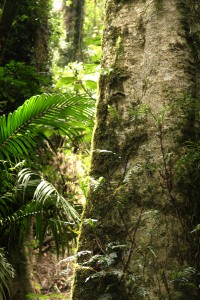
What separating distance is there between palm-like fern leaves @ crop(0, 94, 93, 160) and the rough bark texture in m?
0.87

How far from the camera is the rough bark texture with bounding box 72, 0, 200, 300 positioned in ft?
5.54

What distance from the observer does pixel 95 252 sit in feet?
6.14

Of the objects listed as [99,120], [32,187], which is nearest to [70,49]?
[32,187]

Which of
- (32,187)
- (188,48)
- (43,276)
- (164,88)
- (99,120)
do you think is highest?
(188,48)

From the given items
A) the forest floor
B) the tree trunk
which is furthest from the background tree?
the forest floor

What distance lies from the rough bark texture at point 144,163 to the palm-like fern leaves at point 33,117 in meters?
0.87

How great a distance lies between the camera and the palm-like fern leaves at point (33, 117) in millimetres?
3055

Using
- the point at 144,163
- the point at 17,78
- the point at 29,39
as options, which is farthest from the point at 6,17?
the point at 29,39

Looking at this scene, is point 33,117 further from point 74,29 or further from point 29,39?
point 74,29

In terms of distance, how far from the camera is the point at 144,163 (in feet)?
6.30

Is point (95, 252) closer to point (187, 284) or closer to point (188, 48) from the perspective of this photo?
point (187, 284)

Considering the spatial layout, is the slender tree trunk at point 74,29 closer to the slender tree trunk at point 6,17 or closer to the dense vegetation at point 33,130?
the dense vegetation at point 33,130

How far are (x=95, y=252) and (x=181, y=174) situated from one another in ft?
1.86

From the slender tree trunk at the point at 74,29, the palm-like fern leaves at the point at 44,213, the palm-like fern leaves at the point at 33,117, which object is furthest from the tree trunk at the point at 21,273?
the slender tree trunk at the point at 74,29
